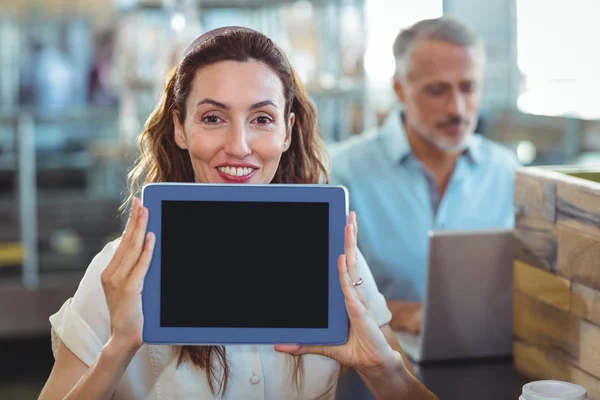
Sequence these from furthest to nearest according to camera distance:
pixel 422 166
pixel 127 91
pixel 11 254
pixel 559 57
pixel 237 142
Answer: pixel 559 57
pixel 11 254
pixel 127 91
pixel 422 166
pixel 237 142

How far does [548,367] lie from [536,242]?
10.0 inches

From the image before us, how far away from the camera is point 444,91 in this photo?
266cm

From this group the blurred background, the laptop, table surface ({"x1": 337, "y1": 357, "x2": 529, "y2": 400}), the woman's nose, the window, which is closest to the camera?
the woman's nose

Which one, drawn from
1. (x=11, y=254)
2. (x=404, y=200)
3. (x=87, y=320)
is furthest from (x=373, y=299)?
(x=11, y=254)

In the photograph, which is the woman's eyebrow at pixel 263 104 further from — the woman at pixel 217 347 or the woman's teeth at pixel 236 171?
the woman's teeth at pixel 236 171

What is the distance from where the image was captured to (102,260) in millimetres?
1481

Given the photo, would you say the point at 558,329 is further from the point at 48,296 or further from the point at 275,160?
the point at 48,296

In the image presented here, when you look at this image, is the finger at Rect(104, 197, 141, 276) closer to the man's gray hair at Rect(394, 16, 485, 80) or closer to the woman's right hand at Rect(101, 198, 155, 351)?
the woman's right hand at Rect(101, 198, 155, 351)

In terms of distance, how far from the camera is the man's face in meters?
2.63

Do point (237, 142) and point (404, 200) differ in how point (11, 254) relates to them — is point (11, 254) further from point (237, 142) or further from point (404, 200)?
point (237, 142)

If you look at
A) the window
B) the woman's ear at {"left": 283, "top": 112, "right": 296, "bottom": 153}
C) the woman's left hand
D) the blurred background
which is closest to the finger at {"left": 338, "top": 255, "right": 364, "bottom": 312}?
the woman's left hand

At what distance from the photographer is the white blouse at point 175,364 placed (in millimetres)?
1437

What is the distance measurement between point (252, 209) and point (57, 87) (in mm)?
4398

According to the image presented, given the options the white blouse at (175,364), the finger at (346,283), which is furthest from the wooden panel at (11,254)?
the finger at (346,283)
